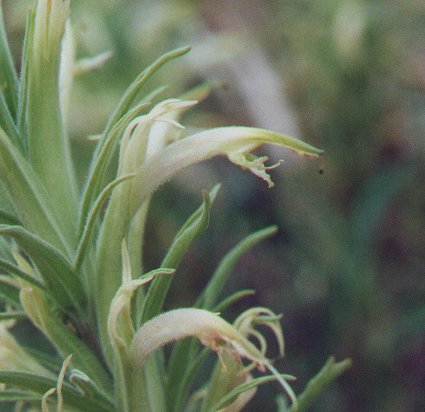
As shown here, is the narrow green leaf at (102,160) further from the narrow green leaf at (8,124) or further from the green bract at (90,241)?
the narrow green leaf at (8,124)

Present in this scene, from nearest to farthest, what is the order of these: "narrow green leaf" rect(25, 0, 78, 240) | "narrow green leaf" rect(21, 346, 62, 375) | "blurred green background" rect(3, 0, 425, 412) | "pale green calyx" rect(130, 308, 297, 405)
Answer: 1. "pale green calyx" rect(130, 308, 297, 405)
2. "narrow green leaf" rect(25, 0, 78, 240)
3. "narrow green leaf" rect(21, 346, 62, 375)
4. "blurred green background" rect(3, 0, 425, 412)

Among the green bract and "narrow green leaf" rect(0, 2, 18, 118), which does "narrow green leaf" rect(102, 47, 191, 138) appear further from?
"narrow green leaf" rect(0, 2, 18, 118)

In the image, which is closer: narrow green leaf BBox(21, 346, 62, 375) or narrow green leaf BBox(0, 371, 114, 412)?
narrow green leaf BBox(0, 371, 114, 412)

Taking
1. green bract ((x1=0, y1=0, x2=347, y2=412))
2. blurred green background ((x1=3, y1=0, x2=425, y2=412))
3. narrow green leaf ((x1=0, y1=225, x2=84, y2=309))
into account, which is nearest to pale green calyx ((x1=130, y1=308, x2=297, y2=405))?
green bract ((x1=0, y1=0, x2=347, y2=412))

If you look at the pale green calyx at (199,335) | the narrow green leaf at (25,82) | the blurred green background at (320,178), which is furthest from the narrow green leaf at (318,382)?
the blurred green background at (320,178)

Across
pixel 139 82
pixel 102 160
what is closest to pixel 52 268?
pixel 102 160

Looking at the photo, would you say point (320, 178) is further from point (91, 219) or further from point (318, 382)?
point (91, 219)
